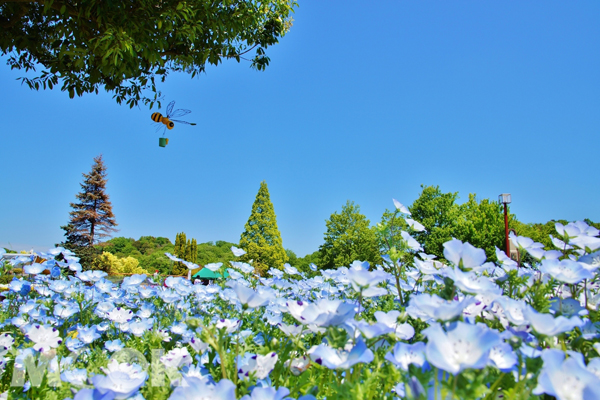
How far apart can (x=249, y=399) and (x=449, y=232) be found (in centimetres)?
2565

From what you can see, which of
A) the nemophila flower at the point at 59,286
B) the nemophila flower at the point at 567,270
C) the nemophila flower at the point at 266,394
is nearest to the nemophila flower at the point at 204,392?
the nemophila flower at the point at 266,394

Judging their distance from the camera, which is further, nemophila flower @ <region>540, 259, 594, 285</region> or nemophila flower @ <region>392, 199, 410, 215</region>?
nemophila flower @ <region>392, 199, 410, 215</region>

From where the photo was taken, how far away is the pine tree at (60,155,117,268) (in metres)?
37.8

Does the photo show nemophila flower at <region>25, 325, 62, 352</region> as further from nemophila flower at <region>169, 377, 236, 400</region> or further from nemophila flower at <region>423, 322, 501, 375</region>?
nemophila flower at <region>423, 322, 501, 375</region>

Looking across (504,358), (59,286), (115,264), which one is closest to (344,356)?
(504,358)

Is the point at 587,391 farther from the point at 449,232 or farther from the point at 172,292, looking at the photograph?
the point at 449,232

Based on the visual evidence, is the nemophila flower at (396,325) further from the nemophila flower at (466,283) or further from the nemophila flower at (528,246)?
the nemophila flower at (528,246)

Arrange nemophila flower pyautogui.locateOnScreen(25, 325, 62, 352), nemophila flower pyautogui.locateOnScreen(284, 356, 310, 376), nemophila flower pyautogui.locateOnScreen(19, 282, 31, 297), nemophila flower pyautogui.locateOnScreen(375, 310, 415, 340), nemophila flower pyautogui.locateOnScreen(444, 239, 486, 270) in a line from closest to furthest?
nemophila flower pyautogui.locateOnScreen(444, 239, 486, 270) < nemophila flower pyautogui.locateOnScreen(375, 310, 415, 340) < nemophila flower pyautogui.locateOnScreen(284, 356, 310, 376) < nemophila flower pyautogui.locateOnScreen(25, 325, 62, 352) < nemophila flower pyautogui.locateOnScreen(19, 282, 31, 297)

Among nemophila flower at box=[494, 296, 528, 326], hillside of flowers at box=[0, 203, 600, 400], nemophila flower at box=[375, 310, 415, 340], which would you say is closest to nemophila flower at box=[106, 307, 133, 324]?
hillside of flowers at box=[0, 203, 600, 400]

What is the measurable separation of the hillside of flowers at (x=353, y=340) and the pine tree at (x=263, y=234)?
25387 mm

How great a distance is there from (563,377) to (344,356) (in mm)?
565

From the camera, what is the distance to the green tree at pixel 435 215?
24.0 meters

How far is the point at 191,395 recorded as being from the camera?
1.00 metres

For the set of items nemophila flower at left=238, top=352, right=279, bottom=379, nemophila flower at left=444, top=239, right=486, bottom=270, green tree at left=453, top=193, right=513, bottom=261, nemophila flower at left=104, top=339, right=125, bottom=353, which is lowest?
nemophila flower at left=238, top=352, right=279, bottom=379
